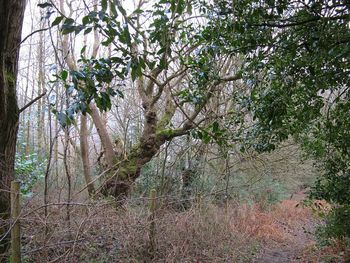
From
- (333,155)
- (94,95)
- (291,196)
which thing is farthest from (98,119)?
(291,196)

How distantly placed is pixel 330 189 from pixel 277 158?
6.70 metres

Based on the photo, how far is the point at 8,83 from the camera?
13.4 feet

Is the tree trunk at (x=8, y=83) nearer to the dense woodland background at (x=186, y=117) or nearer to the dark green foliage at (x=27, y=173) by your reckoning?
the dense woodland background at (x=186, y=117)

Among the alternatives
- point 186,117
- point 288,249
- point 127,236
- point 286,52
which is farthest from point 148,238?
point 288,249

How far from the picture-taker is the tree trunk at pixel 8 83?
3822 mm

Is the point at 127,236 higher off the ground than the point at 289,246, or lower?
higher

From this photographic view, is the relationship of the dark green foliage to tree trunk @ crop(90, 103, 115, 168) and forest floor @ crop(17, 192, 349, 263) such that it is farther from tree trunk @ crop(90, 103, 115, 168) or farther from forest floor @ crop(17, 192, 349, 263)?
tree trunk @ crop(90, 103, 115, 168)

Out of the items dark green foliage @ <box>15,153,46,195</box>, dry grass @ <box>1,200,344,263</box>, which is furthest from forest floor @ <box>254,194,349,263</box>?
dark green foliage @ <box>15,153,46,195</box>

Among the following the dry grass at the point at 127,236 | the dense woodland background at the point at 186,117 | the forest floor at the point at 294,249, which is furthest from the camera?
the forest floor at the point at 294,249

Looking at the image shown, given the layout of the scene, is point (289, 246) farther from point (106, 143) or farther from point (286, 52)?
point (286, 52)

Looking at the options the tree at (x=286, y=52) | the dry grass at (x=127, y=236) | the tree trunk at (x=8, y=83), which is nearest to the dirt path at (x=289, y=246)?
the dry grass at (x=127, y=236)

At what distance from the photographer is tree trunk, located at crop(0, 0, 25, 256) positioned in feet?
12.5

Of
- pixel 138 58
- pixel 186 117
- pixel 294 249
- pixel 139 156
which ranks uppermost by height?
pixel 139 156

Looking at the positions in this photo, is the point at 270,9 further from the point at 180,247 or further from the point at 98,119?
the point at 98,119
